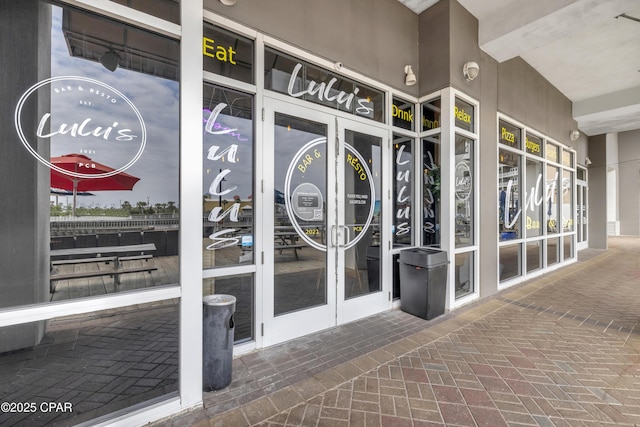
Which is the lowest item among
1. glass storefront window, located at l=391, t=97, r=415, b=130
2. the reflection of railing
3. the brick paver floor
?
the brick paver floor

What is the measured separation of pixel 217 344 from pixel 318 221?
1.62 m

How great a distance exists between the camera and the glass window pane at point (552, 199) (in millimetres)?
6898

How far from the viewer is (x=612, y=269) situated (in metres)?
6.90

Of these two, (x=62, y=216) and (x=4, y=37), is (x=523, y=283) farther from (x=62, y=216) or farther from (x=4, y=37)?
(x=4, y=37)

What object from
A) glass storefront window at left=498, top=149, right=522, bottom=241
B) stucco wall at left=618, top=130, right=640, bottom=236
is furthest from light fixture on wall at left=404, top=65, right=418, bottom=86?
stucco wall at left=618, top=130, right=640, bottom=236

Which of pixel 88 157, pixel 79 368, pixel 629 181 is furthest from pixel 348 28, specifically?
pixel 629 181

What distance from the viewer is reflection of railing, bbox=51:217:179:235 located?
1.90 meters

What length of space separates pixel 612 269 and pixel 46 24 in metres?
10.4

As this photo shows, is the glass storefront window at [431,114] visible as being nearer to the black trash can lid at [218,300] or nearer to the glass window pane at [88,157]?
the glass window pane at [88,157]

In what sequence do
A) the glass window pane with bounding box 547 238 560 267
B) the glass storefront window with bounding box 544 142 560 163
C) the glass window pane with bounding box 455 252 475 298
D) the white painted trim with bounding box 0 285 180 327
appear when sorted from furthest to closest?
the glass window pane with bounding box 547 238 560 267 → the glass storefront window with bounding box 544 142 560 163 → the glass window pane with bounding box 455 252 475 298 → the white painted trim with bounding box 0 285 180 327

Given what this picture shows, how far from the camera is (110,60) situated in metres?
2.02

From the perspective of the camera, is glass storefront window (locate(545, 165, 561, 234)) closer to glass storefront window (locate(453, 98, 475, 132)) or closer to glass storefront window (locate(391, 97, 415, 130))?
glass storefront window (locate(453, 98, 475, 132))

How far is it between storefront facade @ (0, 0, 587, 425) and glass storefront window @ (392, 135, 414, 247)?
0.11 feet

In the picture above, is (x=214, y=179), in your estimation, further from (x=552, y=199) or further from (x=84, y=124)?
(x=552, y=199)
